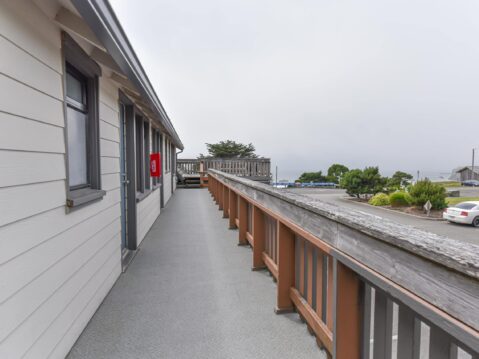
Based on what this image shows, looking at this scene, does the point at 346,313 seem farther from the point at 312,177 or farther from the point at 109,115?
the point at 312,177

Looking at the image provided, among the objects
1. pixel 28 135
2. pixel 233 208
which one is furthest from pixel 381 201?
pixel 28 135

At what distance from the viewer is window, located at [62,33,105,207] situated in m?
2.13

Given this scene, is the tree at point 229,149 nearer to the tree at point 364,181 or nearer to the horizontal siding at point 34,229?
the tree at point 364,181

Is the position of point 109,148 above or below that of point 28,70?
below

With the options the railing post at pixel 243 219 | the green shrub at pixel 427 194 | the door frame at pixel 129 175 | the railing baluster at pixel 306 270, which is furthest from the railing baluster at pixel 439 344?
the green shrub at pixel 427 194

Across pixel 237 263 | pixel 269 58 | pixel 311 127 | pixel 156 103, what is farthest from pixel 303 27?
pixel 311 127

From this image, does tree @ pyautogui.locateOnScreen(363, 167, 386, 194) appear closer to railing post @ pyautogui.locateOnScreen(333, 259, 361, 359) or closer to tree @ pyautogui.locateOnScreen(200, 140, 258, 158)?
railing post @ pyautogui.locateOnScreen(333, 259, 361, 359)

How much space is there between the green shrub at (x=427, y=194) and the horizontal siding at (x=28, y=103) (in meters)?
14.8

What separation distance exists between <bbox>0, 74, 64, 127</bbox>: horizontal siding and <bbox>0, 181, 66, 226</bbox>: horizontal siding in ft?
1.25

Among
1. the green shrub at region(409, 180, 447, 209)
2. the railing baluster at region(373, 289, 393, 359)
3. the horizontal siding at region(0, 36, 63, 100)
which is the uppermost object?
the horizontal siding at region(0, 36, 63, 100)

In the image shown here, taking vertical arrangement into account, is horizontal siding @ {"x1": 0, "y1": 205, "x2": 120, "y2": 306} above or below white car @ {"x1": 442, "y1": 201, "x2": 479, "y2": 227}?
above

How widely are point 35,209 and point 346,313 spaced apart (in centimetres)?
172

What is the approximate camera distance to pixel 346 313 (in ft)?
4.48

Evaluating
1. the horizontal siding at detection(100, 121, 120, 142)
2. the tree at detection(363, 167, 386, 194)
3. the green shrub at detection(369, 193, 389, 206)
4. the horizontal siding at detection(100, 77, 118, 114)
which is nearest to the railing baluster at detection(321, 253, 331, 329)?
the horizontal siding at detection(100, 121, 120, 142)
